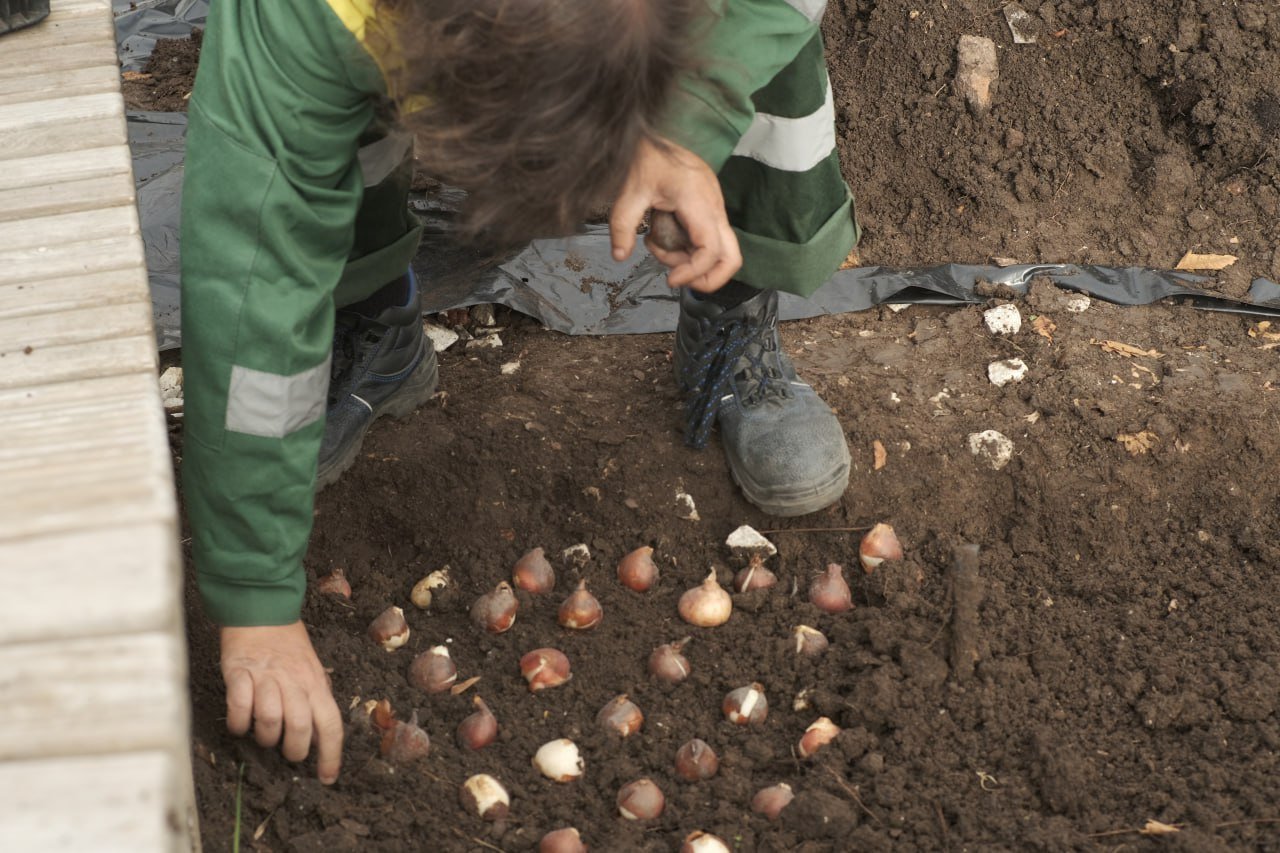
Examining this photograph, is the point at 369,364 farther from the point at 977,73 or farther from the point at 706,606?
the point at 977,73

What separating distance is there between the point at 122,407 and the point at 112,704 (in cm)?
45

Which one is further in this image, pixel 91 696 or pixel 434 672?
pixel 434 672

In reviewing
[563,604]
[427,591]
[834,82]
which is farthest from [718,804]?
[834,82]

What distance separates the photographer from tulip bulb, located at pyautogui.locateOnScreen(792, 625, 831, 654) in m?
1.94

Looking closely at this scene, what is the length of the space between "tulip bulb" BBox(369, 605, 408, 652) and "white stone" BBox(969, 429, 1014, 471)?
111 cm

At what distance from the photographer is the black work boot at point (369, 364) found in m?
2.25

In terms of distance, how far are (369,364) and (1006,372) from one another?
51.2 inches

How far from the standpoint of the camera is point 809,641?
195cm

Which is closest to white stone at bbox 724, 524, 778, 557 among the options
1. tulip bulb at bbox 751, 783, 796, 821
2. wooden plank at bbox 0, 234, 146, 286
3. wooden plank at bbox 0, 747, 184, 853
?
tulip bulb at bbox 751, 783, 796, 821

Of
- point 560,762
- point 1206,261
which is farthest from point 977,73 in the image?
point 560,762

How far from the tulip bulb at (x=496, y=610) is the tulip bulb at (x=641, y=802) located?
0.41 metres

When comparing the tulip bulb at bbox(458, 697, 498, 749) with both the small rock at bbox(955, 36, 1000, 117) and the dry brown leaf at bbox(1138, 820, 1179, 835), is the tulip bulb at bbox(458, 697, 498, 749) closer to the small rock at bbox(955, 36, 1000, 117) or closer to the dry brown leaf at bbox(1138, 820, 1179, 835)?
the dry brown leaf at bbox(1138, 820, 1179, 835)

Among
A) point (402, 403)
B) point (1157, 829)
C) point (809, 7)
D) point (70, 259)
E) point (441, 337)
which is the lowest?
point (441, 337)

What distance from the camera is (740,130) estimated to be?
1.55 meters
